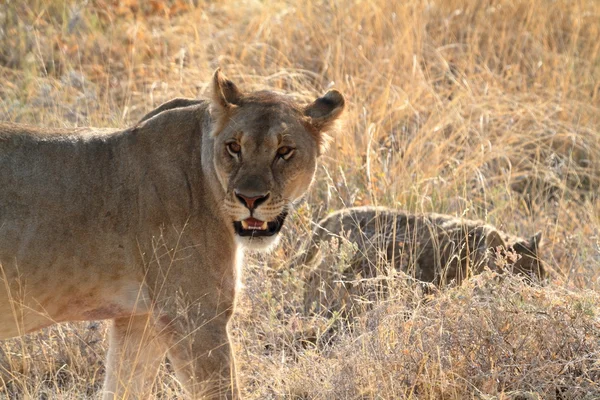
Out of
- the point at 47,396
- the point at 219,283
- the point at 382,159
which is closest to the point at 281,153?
the point at 219,283

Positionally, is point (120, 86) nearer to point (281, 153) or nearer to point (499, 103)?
point (499, 103)

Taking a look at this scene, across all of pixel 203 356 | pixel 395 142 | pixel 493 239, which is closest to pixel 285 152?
pixel 203 356

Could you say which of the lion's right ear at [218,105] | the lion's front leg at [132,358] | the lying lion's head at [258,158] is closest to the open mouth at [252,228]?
the lying lion's head at [258,158]

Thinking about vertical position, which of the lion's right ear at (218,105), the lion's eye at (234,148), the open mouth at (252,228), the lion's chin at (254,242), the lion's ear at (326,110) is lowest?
the lion's chin at (254,242)

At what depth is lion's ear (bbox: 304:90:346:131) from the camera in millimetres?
5066

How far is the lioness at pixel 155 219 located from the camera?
14.8ft

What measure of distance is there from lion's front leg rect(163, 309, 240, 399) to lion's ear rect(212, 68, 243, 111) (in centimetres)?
103

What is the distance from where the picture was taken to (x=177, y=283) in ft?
15.0

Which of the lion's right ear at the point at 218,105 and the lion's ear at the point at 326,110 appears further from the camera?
the lion's ear at the point at 326,110

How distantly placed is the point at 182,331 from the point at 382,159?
12.4 ft

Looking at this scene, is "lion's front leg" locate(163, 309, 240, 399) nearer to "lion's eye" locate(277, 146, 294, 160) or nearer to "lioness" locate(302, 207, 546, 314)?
"lion's eye" locate(277, 146, 294, 160)

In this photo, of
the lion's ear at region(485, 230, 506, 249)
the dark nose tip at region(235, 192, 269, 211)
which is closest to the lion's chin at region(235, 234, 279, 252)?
the dark nose tip at region(235, 192, 269, 211)

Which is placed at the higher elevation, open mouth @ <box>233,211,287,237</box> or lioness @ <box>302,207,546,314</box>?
open mouth @ <box>233,211,287,237</box>

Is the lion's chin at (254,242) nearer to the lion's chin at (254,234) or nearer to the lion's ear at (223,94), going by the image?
the lion's chin at (254,234)
